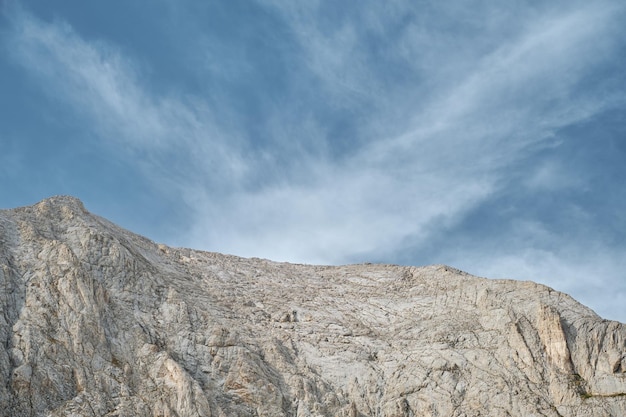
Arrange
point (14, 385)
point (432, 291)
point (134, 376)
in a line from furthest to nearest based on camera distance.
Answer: point (432, 291)
point (134, 376)
point (14, 385)

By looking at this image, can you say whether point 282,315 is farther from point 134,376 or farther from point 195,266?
point 134,376

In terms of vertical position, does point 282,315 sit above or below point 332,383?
above

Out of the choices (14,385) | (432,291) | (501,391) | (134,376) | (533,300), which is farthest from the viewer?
(432,291)

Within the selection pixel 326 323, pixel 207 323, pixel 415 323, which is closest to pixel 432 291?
pixel 415 323

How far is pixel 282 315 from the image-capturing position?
89.1m

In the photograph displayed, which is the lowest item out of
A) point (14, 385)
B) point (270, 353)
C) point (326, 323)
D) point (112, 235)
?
point (14, 385)

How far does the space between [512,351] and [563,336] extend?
491cm

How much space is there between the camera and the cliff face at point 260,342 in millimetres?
70875

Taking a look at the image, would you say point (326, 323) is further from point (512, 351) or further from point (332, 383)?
point (512, 351)

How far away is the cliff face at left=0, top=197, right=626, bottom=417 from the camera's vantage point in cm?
7088

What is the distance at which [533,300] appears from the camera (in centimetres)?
→ 8744

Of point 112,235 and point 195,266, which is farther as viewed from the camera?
point 195,266

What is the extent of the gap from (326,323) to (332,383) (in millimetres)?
9843

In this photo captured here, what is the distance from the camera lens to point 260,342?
82.1 m
